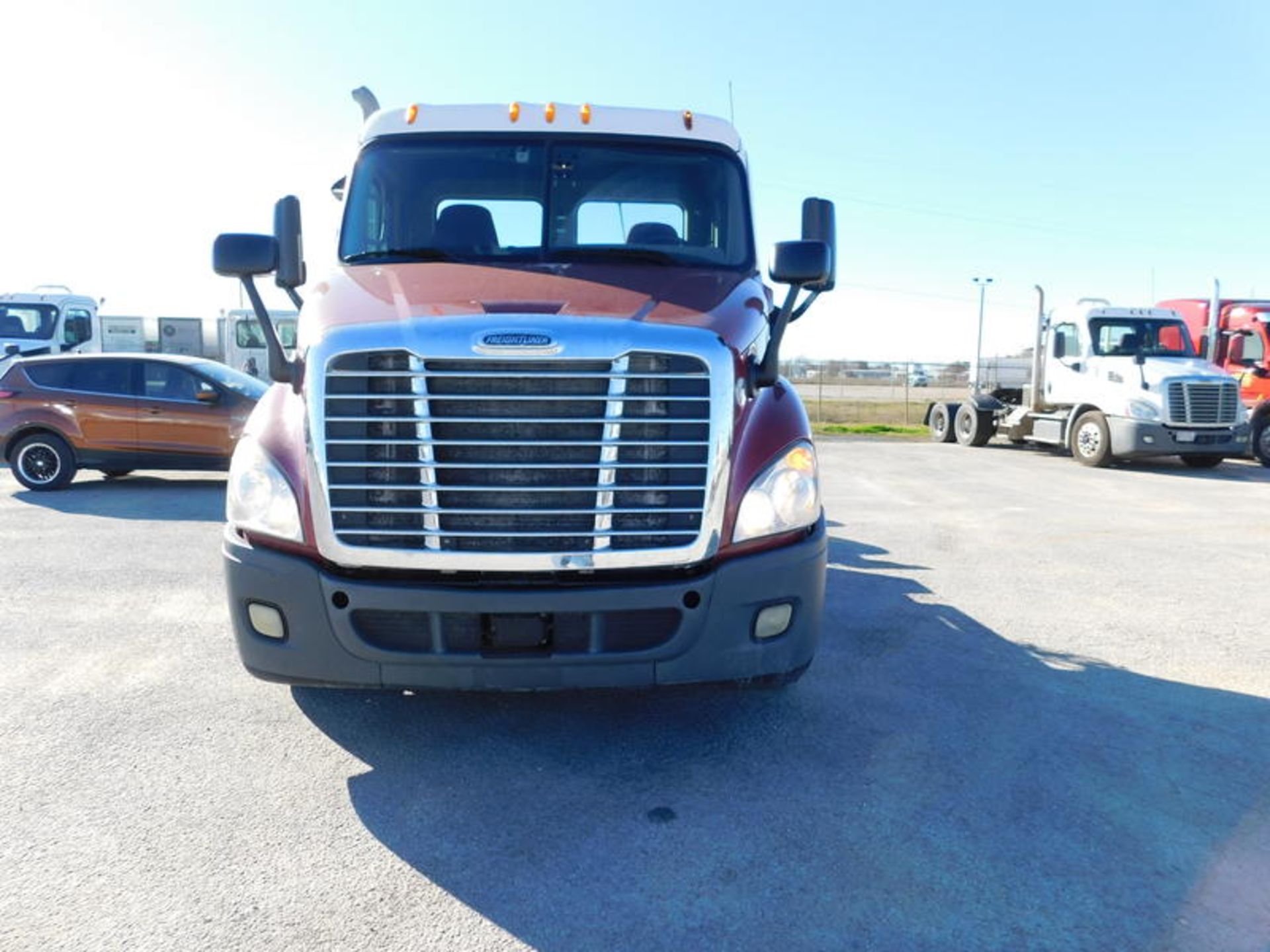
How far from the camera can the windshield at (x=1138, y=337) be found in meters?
15.9

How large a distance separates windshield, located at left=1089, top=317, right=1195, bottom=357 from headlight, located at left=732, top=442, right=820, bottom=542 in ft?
48.5

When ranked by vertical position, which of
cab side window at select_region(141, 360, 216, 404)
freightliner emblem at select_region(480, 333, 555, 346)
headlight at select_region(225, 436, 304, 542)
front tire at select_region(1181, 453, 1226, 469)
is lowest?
front tire at select_region(1181, 453, 1226, 469)

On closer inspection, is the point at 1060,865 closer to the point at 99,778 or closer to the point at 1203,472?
the point at 99,778

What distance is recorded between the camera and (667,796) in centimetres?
330

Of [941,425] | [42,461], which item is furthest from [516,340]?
[941,425]

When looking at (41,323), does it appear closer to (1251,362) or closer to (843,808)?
(843,808)

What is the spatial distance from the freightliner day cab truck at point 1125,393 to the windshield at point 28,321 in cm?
2096

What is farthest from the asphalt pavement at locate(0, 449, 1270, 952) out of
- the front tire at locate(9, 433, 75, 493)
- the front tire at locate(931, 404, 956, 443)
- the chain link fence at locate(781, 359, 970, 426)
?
the chain link fence at locate(781, 359, 970, 426)

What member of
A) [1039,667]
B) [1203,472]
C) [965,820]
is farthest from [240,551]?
[1203,472]

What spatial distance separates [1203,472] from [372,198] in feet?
51.1

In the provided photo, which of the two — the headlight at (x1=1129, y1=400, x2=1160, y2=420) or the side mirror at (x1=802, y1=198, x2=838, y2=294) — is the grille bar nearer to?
the side mirror at (x1=802, y1=198, x2=838, y2=294)

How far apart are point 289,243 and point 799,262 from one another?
2.47 metres

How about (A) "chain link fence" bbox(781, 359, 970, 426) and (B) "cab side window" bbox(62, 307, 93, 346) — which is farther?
(A) "chain link fence" bbox(781, 359, 970, 426)

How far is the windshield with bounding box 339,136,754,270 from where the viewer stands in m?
4.41
